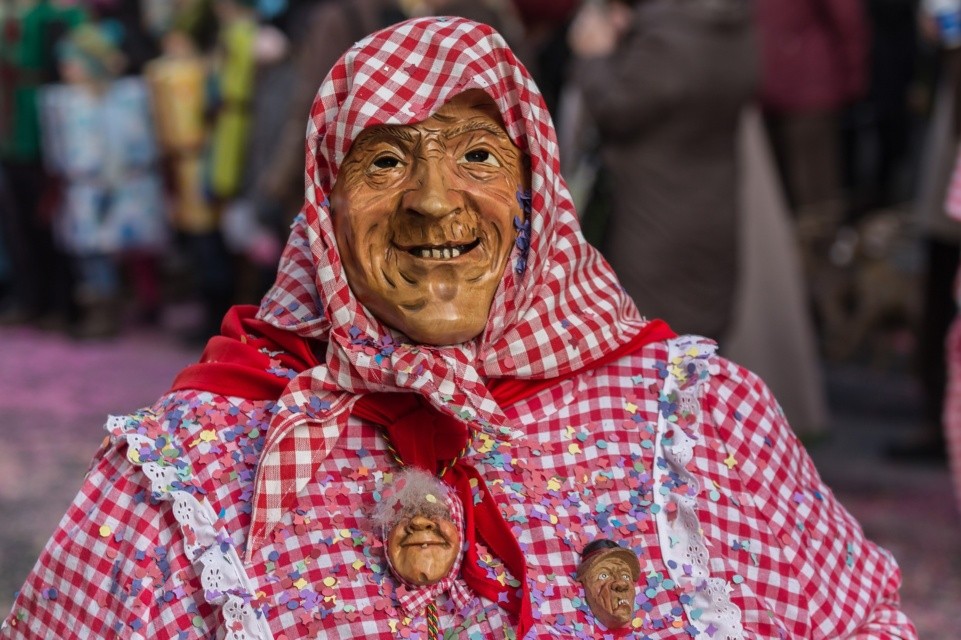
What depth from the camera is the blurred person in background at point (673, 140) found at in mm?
4609

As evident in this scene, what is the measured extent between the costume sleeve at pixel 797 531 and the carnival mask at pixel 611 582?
0.67 ft

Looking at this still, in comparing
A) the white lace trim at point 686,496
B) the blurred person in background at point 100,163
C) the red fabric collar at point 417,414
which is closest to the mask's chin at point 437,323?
the red fabric collar at point 417,414

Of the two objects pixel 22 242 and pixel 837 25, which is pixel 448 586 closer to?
pixel 837 25

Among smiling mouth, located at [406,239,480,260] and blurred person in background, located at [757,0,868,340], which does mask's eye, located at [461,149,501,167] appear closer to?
Result: smiling mouth, located at [406,239,480,260]

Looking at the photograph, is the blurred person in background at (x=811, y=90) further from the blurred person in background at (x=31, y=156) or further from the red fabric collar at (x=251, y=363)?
the red fabric collar at (x=251, y=363)

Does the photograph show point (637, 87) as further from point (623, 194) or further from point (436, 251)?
point (436, 251)

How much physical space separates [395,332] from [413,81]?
1.25 feet

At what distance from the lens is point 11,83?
8391 millimetres

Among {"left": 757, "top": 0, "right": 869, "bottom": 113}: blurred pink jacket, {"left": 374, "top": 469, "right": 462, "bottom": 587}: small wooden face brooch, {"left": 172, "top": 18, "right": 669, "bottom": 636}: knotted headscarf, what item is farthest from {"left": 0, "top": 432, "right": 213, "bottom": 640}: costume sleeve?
{"left": 757, "top": 0, "right": 869, "bottom": 113}: blurred pink jacket

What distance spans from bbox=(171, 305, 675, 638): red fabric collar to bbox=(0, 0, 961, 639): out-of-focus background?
2295 mm

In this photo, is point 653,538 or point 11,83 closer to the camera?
point 653,538

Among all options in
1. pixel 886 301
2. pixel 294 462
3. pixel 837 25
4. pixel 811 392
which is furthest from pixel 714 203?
pixel 294 462

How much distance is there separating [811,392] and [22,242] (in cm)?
524

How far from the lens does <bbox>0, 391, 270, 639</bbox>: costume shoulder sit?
206 cm
